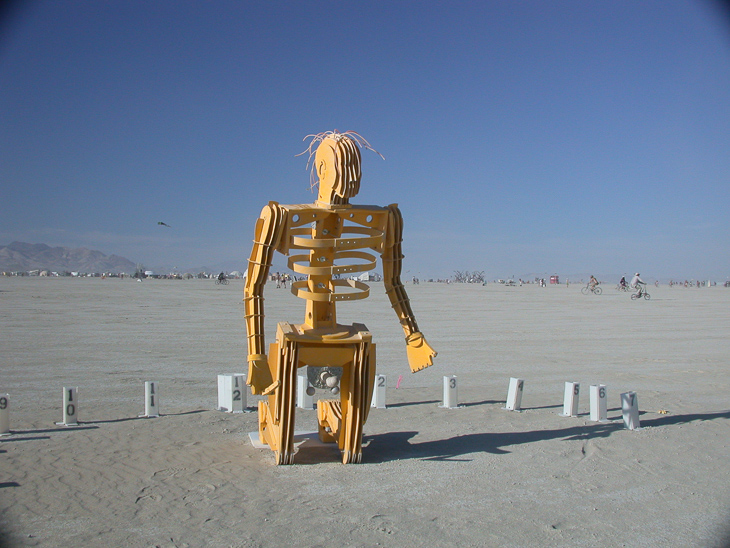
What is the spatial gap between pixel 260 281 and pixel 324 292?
0.84 metres

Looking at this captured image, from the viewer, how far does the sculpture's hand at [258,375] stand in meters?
6.97

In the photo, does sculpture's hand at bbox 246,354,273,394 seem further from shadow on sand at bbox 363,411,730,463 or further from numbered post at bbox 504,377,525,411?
numbered post at bbox 504,377,525,411

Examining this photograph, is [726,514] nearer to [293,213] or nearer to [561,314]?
[293,213]

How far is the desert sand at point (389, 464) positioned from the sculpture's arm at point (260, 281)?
4.20ft

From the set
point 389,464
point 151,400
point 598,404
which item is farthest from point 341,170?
point 598,404

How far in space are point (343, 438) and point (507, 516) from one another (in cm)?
252

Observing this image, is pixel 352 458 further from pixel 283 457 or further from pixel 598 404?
pixel 598 404

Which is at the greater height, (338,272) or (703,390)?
(338,272)

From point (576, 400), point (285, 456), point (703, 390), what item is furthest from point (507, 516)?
point (703, 390)

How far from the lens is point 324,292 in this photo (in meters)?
7.54

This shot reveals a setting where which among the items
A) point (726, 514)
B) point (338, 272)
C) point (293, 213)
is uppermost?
point (293, 213)

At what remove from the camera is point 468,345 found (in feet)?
60.0

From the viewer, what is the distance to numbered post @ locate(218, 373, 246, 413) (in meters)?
10.2

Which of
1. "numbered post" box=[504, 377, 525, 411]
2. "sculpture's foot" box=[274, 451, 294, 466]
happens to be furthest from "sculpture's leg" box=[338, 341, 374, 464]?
"numbered post" box=[504, 377, 525, 411]
